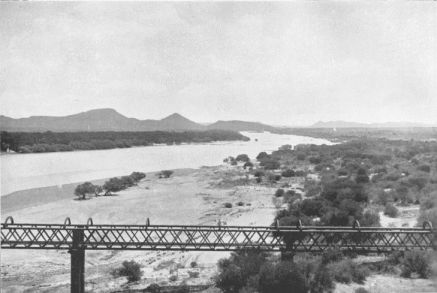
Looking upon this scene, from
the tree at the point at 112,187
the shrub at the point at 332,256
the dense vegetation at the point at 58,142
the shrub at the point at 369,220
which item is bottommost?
the tree at the point at 112,187

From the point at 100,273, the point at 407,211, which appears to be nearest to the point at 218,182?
the point at 407,211

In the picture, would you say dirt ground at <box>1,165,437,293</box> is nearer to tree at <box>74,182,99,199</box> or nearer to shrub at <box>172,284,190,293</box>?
shrub at <box>172,284,190,293</box>

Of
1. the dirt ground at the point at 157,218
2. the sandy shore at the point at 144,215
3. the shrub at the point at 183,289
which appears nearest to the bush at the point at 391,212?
the dirt ground at the point at 157,218

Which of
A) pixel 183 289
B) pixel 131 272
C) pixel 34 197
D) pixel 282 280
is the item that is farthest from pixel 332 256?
pixel 34 197

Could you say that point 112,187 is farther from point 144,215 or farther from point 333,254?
point 333,254

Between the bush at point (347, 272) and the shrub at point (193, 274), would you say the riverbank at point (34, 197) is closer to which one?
the shrub at point (193, 274)

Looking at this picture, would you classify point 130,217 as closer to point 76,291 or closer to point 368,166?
point 76,291
